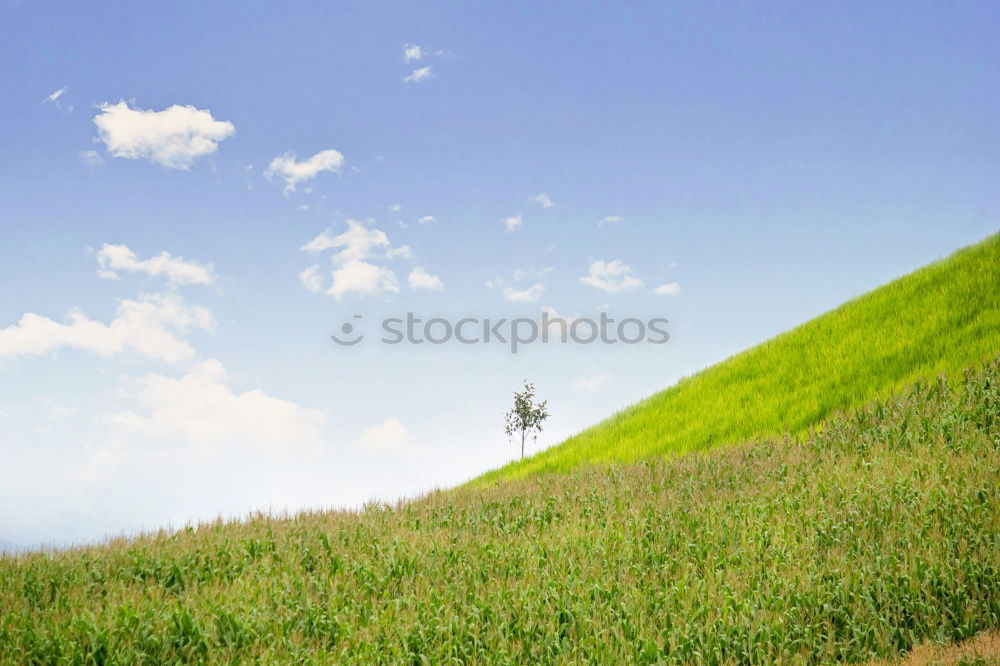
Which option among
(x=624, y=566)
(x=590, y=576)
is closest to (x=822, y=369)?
(x=624, y=566)

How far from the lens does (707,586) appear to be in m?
7.79

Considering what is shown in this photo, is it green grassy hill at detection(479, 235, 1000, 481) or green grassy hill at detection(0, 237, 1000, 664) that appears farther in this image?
green grassy hill at detection(479, 235, 1000, 481)

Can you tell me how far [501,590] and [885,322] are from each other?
13868mm

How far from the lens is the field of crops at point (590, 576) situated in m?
6.73

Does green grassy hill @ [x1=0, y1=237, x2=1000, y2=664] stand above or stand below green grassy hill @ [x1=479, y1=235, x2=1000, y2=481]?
below

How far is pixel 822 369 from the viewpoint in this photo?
16.2 metres

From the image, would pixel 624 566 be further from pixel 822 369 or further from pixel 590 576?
pixel 822 369

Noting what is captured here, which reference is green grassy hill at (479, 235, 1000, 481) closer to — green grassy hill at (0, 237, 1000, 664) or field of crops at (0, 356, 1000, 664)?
green grassy hill at (0, 237, 1000, 664)

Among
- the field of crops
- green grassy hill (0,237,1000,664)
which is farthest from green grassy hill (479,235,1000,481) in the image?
the field of crops

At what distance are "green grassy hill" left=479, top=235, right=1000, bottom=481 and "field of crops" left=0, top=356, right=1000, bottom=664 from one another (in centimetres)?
279

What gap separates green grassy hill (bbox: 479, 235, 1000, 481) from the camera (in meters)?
14.8

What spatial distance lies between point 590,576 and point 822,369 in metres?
10.6

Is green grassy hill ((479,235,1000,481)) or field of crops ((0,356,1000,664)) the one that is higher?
green grassy hill ((479,235,1000,481))

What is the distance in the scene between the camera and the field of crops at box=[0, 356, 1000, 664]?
6.73 meters
